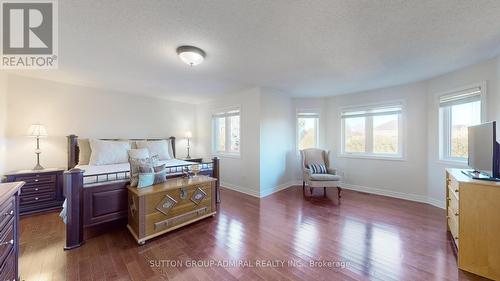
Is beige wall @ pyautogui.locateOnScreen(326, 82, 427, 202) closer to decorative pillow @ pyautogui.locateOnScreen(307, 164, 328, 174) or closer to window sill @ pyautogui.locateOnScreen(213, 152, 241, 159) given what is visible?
Answer: decorative pillow @ pyautogui.locateOnScreen(307, 164, 328, 174)

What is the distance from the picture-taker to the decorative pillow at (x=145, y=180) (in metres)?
2.32

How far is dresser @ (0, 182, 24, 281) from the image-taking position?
3.41ft

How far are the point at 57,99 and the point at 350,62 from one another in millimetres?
5144

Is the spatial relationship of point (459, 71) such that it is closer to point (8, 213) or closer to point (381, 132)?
point (381, 132)

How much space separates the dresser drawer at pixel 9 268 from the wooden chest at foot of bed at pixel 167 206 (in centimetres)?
90

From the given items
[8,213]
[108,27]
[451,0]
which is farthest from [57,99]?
[451,0]

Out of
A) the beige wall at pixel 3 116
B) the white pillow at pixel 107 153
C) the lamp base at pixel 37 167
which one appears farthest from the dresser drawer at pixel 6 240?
the beige wall at pixel 3 116

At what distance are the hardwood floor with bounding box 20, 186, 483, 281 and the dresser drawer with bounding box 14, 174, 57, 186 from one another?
54 cm

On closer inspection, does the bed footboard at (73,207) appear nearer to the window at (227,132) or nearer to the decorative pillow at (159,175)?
the decorative pillow at (159,175)

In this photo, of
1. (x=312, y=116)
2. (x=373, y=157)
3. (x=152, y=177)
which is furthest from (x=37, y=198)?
(x=373, y=157)

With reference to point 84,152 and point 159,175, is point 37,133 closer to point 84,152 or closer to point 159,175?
point 84,152

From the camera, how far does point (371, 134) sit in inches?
163

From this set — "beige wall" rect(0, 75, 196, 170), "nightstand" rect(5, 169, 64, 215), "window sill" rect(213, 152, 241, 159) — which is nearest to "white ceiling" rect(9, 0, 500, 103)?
"beige wall" rect(0, 75, 196, 170)

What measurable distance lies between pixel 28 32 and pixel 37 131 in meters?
1.99
